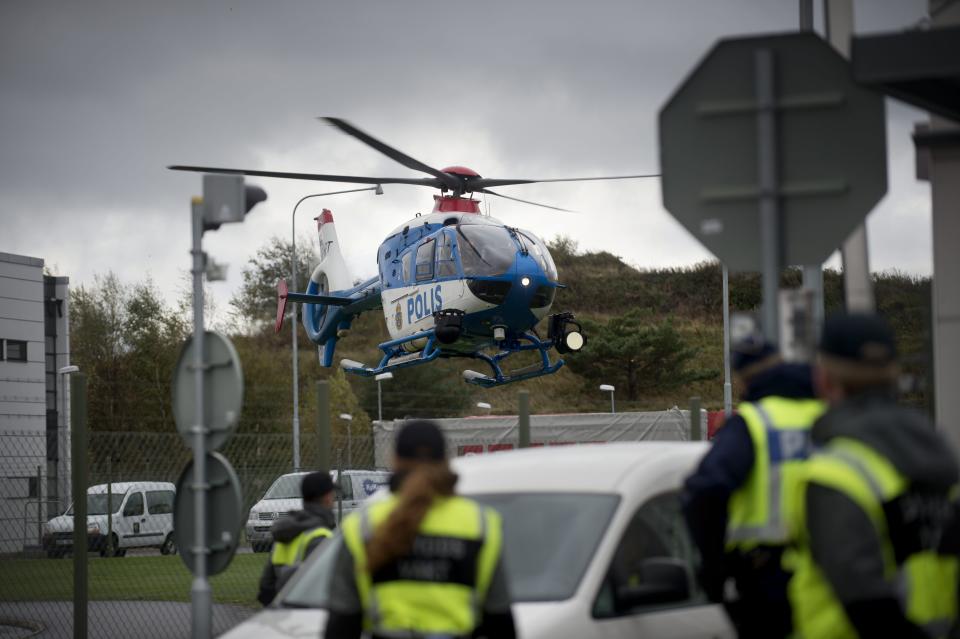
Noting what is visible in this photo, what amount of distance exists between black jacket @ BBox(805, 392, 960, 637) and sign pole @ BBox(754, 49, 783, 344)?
1.64 meters

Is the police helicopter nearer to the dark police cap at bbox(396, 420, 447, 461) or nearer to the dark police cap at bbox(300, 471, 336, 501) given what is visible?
the dark police cap at bbox(300, 471, 336, 501)

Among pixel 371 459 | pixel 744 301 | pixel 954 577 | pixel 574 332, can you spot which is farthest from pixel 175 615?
pixel 744 301

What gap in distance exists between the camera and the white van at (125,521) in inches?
503

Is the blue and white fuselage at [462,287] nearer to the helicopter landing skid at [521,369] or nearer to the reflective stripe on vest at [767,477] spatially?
the helicopter landing skid at [521,369]

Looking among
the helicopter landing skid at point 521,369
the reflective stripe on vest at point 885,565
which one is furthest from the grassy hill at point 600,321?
the reflective stripe on vest at point 885,565

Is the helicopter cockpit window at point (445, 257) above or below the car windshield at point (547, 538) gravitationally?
above

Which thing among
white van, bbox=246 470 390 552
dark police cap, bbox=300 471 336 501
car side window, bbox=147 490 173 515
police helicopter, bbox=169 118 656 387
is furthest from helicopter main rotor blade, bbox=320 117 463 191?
dark police cap, bbox=300 471 336 501

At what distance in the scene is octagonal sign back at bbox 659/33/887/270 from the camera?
18.5 feet

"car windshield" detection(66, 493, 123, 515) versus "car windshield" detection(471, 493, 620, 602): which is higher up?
"car windshield" detection(471, 493, 620, 602)

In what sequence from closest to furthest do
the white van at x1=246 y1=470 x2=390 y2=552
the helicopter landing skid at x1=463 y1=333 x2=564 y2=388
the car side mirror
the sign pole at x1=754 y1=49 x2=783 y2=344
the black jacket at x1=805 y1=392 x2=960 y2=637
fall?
the black jacket at x1=805 y1=392 x2=960 y2=637 < the sign pole at x1=754 y1=49 x2=783 y2=344 < the car side mirror < the white van at x1=246 y1=470 x2=390 y2=552 < the helicopter landing skid at x1=463 y1=333 x2=564 y2=388

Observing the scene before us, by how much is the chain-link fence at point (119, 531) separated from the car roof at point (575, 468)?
4.50 metres

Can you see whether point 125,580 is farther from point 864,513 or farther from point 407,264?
point 407,264

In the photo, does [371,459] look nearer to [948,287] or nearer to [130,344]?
[948,287]

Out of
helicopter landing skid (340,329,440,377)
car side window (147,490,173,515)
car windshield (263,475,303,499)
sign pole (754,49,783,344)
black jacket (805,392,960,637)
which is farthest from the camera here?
helicopter landing skid (340,329,440,377)
